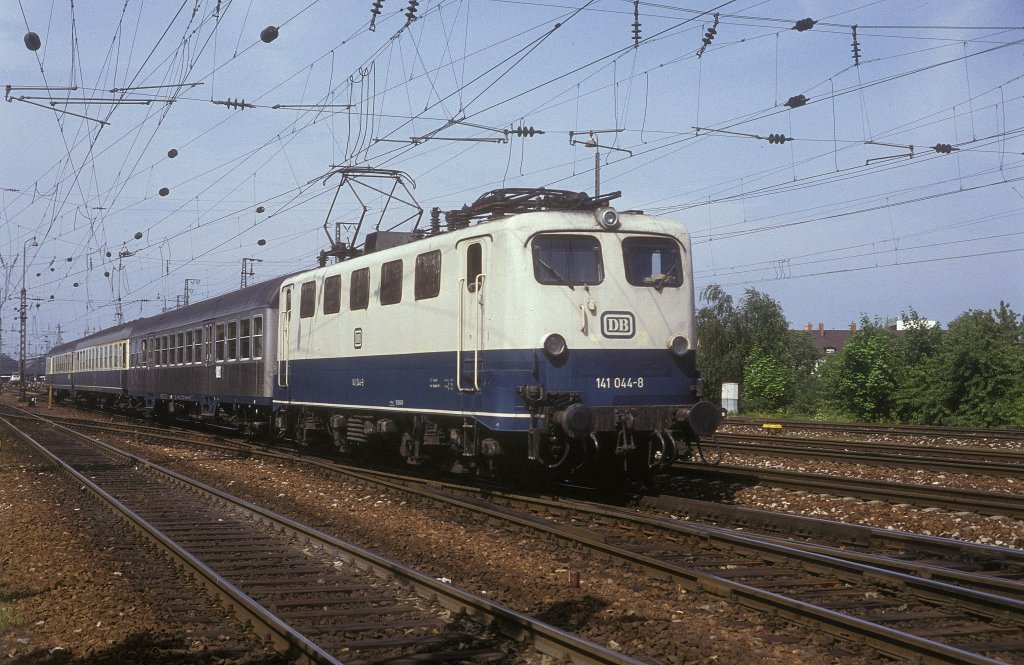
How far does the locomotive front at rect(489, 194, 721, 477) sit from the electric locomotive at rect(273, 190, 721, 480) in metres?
0.02

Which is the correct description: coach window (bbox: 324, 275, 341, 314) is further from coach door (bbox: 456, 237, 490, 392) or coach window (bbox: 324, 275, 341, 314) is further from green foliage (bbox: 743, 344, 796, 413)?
green foliage (bbox: 743, 344, 796, 413)

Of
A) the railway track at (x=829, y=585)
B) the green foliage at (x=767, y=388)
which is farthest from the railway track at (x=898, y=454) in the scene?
the green foliage at (x=767, y=388)

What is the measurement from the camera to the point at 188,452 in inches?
853

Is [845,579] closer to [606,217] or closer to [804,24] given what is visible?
[606,217]

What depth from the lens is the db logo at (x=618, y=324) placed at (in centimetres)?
1181

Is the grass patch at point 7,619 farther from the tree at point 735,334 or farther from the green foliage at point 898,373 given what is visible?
the tree at point 735,334

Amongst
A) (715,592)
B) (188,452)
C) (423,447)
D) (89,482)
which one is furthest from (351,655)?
(188,452)

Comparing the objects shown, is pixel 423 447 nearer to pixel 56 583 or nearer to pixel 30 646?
pixel 56 583

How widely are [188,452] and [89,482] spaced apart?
6.63 metres


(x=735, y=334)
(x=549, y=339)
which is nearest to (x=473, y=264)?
(x=549, y=339)

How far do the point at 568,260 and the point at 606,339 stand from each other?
107 centimetres

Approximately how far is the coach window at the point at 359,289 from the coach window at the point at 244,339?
6.51 meters

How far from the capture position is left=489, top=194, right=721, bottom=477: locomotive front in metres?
11.4

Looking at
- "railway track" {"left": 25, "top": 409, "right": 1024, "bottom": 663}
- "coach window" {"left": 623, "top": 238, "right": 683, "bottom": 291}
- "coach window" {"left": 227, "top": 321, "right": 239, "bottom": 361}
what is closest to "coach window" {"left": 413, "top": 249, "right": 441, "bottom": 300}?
"coach window" {"left": 623, "top": 238, "right": 683, "bottom": 291}
